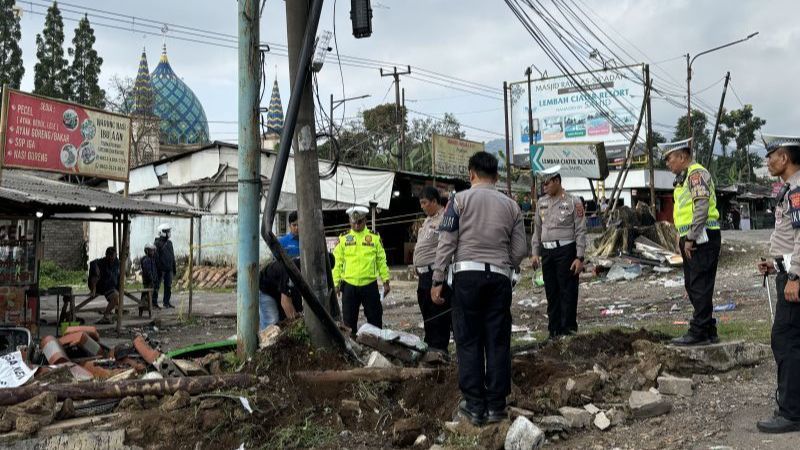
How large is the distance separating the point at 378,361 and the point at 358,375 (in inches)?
11.5

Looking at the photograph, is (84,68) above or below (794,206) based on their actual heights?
above

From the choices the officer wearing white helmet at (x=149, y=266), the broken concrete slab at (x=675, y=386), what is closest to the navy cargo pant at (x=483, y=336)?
the broken concrete slab at (x=675, y=386)

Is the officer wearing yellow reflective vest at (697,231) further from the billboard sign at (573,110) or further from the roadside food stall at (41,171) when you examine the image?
the billboard sign at (573,110)

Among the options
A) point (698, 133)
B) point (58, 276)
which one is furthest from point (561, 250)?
point (698, 133)

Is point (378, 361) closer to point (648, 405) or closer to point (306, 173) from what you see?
point (306, 173)

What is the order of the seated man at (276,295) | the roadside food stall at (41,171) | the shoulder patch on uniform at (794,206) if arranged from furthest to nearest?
the roadside food stall at (41,171) → the seated man at (276,295) → the shoulder patch on uniform at (794,206)

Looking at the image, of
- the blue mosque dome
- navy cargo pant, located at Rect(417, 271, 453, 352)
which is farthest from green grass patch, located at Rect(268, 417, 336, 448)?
the blue mosque dome

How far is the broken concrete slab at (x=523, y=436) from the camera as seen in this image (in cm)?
426

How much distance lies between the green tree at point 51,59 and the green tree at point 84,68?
633 mm

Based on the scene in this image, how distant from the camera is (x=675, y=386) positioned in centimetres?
529

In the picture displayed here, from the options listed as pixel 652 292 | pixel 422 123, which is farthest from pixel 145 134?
pixel 652 292

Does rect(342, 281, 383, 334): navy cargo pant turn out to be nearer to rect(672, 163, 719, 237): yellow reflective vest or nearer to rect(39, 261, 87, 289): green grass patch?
rect(672, 163, 719, 237): yellow reflective vest

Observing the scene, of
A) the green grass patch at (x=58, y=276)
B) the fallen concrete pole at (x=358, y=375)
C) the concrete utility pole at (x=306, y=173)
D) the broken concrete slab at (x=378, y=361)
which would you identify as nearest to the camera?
the fallen concrete pole at (x=358, y=375)

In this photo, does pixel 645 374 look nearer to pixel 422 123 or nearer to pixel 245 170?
pixel 245 170
